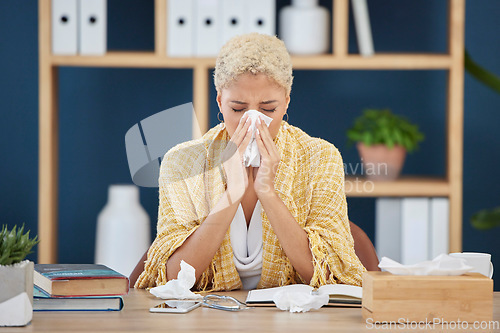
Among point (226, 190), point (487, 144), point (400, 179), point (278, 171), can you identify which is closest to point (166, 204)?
point (226, 190)

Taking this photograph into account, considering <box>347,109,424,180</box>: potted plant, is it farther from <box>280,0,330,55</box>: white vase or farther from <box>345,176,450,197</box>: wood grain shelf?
<box>280,0,330,55</box>: white vase

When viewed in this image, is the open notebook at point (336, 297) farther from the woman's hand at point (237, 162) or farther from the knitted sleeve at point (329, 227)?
the woman's hand at point (237, 162)

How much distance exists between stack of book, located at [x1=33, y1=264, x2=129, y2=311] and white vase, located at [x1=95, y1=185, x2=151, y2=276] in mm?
1251

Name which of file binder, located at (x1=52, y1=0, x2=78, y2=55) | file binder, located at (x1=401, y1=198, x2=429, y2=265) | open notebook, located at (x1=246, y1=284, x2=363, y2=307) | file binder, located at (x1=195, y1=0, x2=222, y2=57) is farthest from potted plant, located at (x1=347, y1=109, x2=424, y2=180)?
open notebook, located at (x1=246, y1=284, x2=363, y2=307)

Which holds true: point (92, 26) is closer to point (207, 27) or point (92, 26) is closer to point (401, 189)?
point (207, 27)

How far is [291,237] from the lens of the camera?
5.30ft

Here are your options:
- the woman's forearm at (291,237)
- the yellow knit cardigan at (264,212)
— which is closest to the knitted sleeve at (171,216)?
the yellow knit cardigan at (264,212)

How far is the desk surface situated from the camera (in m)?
1.08

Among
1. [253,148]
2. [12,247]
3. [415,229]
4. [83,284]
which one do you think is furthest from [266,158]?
[415,229]

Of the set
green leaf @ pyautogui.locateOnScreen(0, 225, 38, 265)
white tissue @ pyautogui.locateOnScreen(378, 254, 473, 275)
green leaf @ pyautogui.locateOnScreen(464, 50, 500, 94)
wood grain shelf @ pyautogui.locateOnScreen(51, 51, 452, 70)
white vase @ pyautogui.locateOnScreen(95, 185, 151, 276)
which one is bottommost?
white vase @ pyautogui.locateOnScreen(95, 185, 151, 276)

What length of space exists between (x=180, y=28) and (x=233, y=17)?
206 mm

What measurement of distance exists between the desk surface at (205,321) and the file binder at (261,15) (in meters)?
1.45

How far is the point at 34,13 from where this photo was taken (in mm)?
2779

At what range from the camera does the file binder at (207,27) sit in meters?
2.47
